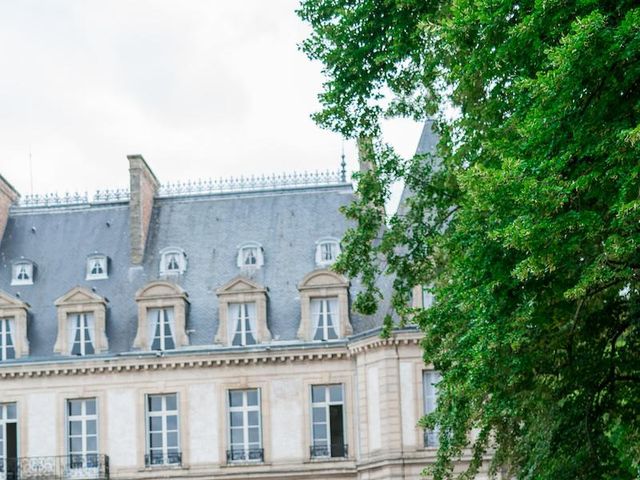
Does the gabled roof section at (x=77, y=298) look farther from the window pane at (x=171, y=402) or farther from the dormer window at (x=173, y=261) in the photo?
the window pane at (x=171, y=402)

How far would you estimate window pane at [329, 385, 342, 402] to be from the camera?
156ft

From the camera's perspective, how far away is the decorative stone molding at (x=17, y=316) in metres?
48.2

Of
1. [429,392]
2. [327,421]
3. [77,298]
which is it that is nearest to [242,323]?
[327,421]

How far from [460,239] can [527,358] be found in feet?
6.19

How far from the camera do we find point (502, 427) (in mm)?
24500

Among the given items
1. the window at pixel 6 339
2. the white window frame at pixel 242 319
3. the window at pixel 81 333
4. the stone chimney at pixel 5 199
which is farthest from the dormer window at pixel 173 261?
the stone chimney at pixel 5 199

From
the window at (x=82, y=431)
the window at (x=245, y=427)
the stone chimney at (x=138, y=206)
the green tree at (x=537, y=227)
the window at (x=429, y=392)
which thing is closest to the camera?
the green tree at (x=537, y=227)

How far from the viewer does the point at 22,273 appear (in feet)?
→ 165

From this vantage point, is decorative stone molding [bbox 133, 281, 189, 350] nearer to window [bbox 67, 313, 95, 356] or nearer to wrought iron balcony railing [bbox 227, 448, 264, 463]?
window [bbox 67, 313, 95, 356]

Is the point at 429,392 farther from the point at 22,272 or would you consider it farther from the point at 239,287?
the point at 22,272

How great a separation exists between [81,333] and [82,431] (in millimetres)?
2913

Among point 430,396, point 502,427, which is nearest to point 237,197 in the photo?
point 430,396

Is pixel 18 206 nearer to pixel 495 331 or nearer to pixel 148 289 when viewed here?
pixel 148 289

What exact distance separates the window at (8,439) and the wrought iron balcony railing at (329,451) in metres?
8.82
